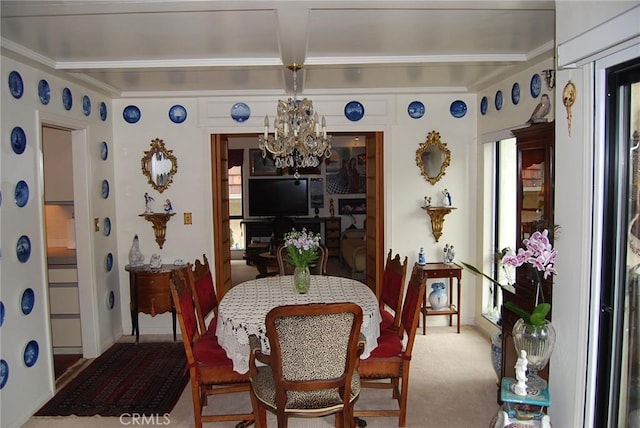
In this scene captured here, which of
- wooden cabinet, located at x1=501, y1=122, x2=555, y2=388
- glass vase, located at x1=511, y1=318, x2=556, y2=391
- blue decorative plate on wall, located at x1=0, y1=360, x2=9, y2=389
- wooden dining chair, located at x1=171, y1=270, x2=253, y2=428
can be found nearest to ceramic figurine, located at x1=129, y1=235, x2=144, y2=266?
blue decorative plate on wall, located at x1=0, y1=360, x2=9, y2=389

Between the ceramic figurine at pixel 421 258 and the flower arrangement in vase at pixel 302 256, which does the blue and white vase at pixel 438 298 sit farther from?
the flower arrangement in vase at pixel 302 256

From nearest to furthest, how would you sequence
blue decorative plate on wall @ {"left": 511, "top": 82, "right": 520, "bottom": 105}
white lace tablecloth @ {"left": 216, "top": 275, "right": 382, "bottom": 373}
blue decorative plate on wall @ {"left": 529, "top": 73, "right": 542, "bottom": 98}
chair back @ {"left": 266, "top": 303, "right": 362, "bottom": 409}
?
chair back @ {"left": 266, "top": 303, "right": 362, "bottom": 409} → white lace tablecloth @ {"left": 216, "top": 275, "right": 382, "bottom": 373} → blue decorative plate on wall @ {"left": 529, "top": 73, "right": 542, "bottom": 98} → blue decorative plate on wall @ {"left": 511, "top": 82, "right": 520, "bottom": 105}

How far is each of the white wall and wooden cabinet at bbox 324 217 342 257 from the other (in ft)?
18.6

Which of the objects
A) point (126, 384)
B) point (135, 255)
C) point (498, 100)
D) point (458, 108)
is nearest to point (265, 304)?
point (126, 384)

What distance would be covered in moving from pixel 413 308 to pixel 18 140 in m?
2.91

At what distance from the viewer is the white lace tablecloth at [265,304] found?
114 inches

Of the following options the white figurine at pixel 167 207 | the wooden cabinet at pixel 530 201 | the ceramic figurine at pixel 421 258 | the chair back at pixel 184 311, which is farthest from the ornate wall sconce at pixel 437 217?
the chair back at pixel 184 311

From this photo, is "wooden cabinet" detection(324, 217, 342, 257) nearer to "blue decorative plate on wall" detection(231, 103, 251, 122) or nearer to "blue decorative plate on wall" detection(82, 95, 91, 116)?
"blue decorative plate on wall" detection(231, 103, 251, 122)

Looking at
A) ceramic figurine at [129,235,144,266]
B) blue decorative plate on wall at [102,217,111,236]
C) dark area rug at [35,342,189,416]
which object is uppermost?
blue decorative plate on wall at [102,217,111,236]

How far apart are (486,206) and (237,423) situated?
321 cm

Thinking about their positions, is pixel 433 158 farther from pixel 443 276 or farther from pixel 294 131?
pixel 294 131

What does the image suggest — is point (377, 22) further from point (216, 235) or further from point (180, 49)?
point (216, 235)

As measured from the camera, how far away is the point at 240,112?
496cm

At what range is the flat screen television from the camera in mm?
9562
